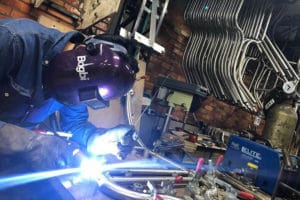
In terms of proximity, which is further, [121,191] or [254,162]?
[254,162]

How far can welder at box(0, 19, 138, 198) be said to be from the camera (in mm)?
970

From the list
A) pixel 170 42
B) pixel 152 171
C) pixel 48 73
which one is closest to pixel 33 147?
pixel 48 73

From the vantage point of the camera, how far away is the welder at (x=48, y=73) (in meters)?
0.97

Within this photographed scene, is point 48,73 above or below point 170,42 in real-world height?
below

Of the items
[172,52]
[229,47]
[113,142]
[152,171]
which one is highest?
[229,47]

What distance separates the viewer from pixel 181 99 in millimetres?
2451

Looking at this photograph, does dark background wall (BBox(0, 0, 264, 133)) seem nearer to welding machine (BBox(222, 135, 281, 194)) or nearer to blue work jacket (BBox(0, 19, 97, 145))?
blue work jacket (BBox(0, 19, 97, 145))

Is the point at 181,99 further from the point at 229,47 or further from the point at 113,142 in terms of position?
the point at 113,142

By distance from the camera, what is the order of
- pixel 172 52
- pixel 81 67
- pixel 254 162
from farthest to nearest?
pixel 172 52 → pixel 254 162 → pixel 81 67

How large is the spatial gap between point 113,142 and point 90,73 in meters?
0.52

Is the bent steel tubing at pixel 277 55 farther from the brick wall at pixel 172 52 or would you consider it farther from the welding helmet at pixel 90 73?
the welding helmet at pixel 90 73

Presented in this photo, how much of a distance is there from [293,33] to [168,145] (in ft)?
9.26

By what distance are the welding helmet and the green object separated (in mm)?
1427

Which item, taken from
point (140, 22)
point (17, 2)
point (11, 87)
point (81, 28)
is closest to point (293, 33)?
point (140, 22)
